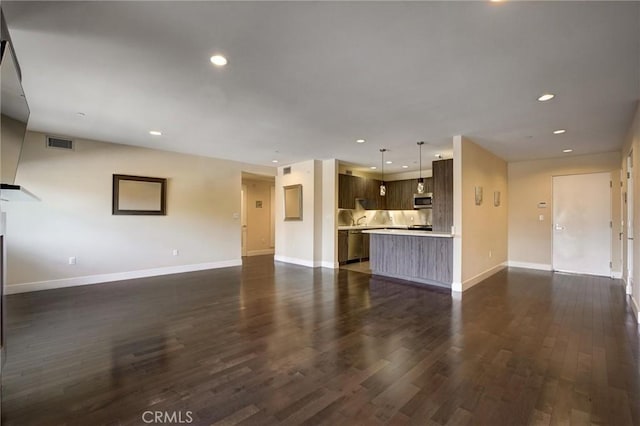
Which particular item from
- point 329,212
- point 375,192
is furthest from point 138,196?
point 375,192

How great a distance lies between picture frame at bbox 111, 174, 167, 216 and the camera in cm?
561

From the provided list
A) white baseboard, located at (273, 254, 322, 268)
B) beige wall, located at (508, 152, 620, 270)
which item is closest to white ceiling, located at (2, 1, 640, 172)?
beige wall, located at (508, 152, 620, 270)

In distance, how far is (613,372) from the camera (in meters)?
2.35

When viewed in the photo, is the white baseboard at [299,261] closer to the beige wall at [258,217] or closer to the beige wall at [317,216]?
the beige wall at [317,216]

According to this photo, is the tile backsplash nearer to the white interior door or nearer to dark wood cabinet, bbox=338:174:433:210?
dark wood cabinet, bbox=338:174:433:210

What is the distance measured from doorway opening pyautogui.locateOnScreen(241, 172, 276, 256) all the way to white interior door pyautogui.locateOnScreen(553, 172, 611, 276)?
7.55m

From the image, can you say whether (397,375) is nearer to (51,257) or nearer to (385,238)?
(385,238)

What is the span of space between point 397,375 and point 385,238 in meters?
3.91

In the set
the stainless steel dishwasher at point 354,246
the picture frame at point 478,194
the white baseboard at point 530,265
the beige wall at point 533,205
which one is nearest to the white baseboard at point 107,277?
the stainless steel dishwasher at point 354,246

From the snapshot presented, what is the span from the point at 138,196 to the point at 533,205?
8720 mm

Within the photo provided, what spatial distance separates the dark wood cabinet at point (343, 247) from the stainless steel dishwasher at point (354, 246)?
0.36 ft

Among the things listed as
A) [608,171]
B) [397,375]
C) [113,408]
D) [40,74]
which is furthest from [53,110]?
[608,171]

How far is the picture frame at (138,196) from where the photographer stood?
18.4 ft

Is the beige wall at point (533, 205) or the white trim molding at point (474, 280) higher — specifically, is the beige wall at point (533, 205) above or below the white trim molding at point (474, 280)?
above
